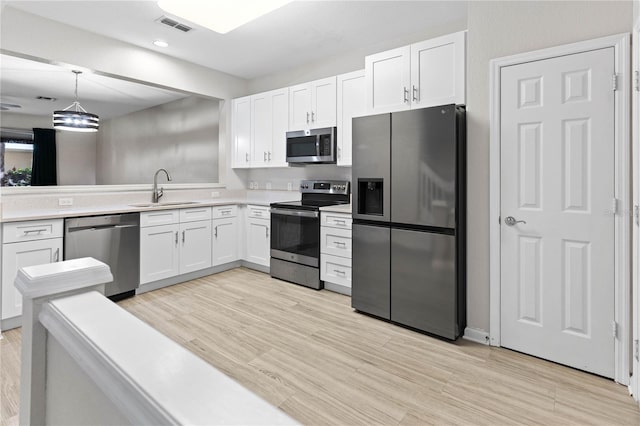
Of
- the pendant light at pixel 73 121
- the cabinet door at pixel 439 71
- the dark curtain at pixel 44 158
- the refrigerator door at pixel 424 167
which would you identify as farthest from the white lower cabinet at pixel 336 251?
the pendant light at pixel 73 121

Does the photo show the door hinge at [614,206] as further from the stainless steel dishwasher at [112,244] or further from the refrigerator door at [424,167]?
the stainless steel dishwasher at [112,244]

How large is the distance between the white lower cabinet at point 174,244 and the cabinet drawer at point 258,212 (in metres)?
0.53

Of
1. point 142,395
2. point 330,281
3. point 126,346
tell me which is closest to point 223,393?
point 142,395

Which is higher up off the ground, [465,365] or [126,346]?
[126,346]

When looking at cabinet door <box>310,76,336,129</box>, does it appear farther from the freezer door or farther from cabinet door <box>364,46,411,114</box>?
the freezer door

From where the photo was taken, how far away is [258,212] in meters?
4.41

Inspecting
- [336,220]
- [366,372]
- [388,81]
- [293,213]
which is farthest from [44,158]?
[366,372]

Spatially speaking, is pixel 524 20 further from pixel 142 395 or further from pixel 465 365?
pixel 142 395

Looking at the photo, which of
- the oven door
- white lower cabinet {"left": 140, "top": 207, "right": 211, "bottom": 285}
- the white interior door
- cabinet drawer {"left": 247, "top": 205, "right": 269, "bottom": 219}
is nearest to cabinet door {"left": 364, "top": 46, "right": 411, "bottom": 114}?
the white interior door

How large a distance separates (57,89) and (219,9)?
12.9 ft

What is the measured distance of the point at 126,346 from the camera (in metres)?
0.67

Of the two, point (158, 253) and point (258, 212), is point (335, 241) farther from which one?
point (158, 253)

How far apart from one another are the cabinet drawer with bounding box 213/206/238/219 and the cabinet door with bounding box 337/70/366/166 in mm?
1610

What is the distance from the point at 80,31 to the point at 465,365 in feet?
14.6
